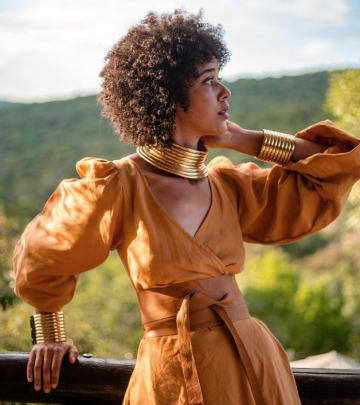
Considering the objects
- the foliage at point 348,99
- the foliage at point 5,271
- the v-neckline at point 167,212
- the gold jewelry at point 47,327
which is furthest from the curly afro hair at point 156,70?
the foliage at point 348,99

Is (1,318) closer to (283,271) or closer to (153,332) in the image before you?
(153,332)

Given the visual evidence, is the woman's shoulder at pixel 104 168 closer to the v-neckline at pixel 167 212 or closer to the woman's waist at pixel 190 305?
the v-neckline at pixel 167 212

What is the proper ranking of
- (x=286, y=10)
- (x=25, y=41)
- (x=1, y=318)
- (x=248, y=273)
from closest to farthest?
(x=1, y=318) < (x=248, y=273) < (x=25, y=41) < (x=286, y=10)

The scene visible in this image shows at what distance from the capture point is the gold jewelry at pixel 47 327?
172 cm

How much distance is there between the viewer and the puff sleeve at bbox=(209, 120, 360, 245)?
5.93 ft

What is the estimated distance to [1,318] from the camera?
637 cm

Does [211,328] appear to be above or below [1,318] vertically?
above

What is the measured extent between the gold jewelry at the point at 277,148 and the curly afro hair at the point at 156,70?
0.32m

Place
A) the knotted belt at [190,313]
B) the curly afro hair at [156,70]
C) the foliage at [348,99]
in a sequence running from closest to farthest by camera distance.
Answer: the knotted belt at [190,313]
the curly afro hair at [156,70]
the foliage at [348,99]

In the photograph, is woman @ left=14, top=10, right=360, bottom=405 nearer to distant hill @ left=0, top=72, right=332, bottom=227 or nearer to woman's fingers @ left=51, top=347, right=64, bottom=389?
woman's fingers @ left=51, top=347, right=64, bottom=389

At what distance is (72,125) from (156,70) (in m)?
18.9

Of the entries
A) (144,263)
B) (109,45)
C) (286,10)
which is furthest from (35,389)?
(286,10)

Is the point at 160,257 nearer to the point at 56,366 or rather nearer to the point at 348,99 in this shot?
the point at 56,366

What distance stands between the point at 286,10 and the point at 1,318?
20.0m
